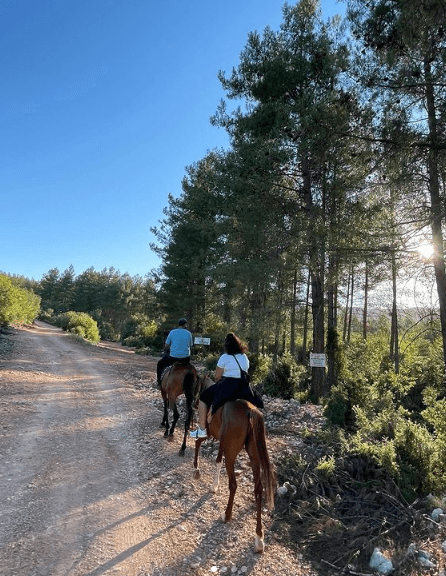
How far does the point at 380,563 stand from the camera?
3744mm

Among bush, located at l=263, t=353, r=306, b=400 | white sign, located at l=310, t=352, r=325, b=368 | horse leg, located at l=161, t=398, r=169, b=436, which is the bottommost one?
horse leg, located at l=161, t=398, r=169, b=436

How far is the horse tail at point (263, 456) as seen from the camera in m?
4.14

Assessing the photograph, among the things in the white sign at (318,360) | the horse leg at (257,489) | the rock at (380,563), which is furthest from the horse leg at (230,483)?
the white sign at (318,360)

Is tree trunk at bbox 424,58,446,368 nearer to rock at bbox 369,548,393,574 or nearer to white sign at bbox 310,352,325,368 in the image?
white sign at bbox 310,352,325,368

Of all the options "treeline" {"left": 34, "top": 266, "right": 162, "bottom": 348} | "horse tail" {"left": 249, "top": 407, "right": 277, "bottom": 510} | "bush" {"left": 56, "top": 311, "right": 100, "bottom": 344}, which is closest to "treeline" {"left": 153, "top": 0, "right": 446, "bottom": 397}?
"horse tail" {"left": 249, "top": 407, "right": 277, "bottom": 510}

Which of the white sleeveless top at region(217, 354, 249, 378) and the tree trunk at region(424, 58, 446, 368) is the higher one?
the tree trunk at region(424, 58, 446, 368)

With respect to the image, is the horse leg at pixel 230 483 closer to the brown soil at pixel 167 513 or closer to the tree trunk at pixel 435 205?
the brown soil at pixel 167 513

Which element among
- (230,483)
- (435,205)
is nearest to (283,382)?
(435,205)

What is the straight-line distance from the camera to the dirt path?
3.62 meters

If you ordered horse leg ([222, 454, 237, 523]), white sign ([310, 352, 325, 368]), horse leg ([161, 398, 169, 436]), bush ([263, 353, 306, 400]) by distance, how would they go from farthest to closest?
1. bush ([263, 353, 306, 400])
2. white sign ([310, 352, 325, 368])
3. horse leg ([161, 398, 169, 436])
4. horse leg ([222, 454, 237, 523])

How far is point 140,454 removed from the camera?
Answer: 6469 millimetres

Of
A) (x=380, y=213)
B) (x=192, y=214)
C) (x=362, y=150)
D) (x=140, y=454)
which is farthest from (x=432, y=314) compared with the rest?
(x=192, y=214)

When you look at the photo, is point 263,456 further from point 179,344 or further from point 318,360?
point 318,360

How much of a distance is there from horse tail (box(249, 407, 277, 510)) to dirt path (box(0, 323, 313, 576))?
1.98 ft
